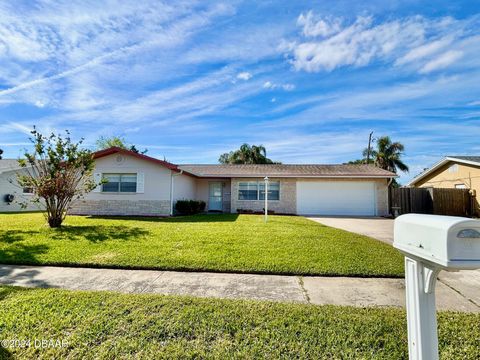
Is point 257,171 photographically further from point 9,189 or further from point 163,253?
point 9,189

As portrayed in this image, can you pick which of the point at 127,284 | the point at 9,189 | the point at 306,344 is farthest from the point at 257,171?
the point at 9,189

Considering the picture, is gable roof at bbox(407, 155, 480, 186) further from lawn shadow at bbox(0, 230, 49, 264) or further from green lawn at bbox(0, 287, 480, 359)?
lawn shadow at bbox(0, 230, 49, 264)

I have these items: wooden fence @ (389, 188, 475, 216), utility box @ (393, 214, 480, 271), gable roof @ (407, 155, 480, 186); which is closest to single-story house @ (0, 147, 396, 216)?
wooden fence @ (389, 188, 475, 216)

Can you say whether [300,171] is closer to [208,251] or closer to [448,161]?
[448,161]

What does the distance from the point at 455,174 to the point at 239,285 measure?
20.6 meters

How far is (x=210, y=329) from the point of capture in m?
2.75

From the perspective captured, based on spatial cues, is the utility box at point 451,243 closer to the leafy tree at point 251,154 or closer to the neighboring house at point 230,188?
the neighboring house at point 230,188

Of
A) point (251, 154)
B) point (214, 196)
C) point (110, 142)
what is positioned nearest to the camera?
point (214, 196)

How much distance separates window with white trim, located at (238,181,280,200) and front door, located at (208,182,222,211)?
68.5 inches

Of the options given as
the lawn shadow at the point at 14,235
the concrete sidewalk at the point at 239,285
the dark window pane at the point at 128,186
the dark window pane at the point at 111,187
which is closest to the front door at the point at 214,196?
the dark window pane at the point at 128,186

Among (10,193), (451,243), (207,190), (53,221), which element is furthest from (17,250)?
(10,193)

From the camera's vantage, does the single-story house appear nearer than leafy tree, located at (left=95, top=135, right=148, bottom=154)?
Yes

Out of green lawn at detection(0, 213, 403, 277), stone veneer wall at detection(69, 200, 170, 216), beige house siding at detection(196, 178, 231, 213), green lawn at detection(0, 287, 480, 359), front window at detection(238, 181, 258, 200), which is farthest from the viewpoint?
beige house siding at detection(196, 178, 231, 213)

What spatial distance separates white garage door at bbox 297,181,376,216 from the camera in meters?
17.2
